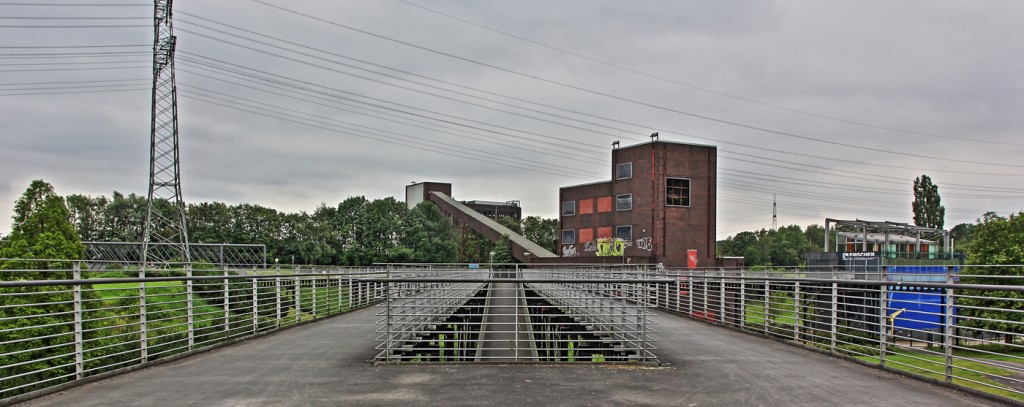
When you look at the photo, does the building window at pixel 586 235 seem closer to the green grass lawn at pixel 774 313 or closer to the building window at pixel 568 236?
the building window at pixel 568 236

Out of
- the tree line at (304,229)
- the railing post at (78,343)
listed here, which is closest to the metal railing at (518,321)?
the railing post at (78,343)

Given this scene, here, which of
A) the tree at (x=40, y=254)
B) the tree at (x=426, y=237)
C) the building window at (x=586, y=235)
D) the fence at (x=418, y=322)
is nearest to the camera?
the fence at (x=418, y=322)

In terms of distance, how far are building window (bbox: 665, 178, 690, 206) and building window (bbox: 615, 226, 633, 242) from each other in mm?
4688

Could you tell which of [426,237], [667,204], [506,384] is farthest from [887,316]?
[426,237]

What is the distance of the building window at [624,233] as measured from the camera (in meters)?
57.4

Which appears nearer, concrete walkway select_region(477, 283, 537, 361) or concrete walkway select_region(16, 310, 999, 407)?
concrete walkway select_region(16, 310, 999, 407)

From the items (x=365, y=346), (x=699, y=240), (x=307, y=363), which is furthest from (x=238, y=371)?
(x=699, y=240)

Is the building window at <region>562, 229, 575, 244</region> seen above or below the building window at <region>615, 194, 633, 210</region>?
below

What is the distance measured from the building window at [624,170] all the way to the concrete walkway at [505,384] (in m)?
48.5

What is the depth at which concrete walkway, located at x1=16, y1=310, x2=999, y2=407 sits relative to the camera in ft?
22.4

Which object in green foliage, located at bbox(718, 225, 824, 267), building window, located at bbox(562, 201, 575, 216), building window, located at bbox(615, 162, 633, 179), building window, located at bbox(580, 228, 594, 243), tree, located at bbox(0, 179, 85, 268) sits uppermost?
building window, located at bbox(615, 162, 633, 179)

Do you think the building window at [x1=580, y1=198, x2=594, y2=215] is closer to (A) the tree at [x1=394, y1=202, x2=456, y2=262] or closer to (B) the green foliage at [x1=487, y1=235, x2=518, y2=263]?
(B) the green foliage at [x1=487, y1=235, x2=518, y2=263]

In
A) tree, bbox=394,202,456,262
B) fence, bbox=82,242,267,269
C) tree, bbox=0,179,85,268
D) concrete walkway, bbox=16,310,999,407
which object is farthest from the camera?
tree, bbox=394,202,456,262

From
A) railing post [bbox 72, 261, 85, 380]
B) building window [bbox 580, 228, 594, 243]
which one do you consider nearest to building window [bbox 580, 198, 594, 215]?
building window [bbox 580, 228, 594, 243]
